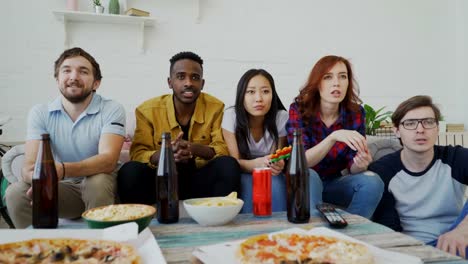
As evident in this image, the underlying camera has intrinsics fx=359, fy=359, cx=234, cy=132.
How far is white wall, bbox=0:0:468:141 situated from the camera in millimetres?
3018

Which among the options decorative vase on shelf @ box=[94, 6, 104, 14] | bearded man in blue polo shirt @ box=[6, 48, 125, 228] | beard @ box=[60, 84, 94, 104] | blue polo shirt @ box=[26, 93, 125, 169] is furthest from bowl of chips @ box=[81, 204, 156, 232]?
decorative vase on shelf @ box=[94, 6, 104, 14]

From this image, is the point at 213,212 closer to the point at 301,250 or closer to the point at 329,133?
the point at 301,250

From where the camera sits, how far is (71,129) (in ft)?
5.68

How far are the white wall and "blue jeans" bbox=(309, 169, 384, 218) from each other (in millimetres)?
1997

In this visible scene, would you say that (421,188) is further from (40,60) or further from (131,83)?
(40,60)

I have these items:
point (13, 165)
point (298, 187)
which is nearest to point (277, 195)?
point (298, 187)

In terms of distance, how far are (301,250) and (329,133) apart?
1.19 meters

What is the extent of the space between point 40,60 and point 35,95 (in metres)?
0.30

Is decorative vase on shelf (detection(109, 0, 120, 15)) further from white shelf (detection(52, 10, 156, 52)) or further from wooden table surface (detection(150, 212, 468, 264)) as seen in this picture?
wooden table surface (detection(150, 212, 468, 264))

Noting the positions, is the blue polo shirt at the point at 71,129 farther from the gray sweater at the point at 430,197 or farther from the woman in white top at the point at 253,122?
the gray sweater at the point at 430,197

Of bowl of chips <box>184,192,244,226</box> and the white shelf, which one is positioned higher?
the white shelf

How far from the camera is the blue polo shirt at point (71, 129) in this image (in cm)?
173

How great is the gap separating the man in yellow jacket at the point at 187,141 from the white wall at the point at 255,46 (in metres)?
1.38

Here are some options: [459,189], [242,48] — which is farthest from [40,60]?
[459,189]
